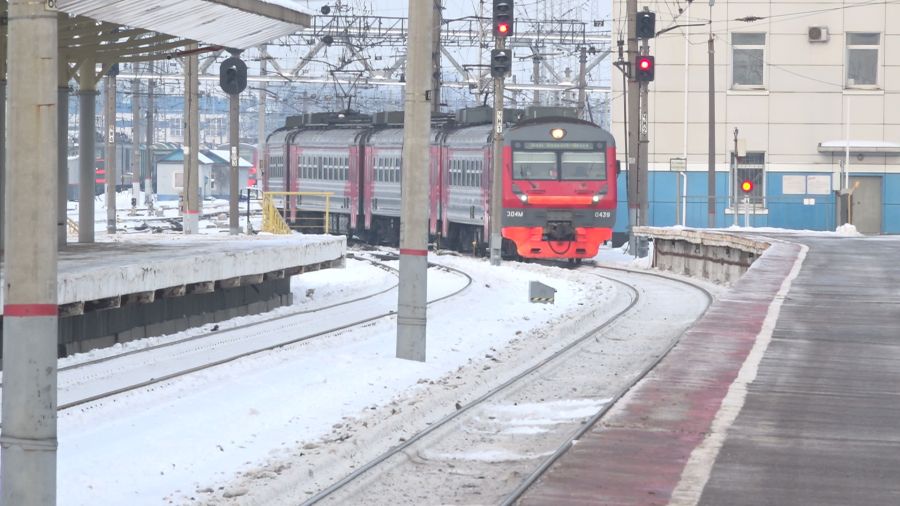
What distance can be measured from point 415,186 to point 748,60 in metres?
34.8

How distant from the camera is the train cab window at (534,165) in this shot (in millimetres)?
34531

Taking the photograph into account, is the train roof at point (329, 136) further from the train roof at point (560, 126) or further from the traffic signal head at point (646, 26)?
the traffic signal head at point (646, 26)

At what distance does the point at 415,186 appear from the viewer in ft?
55.3

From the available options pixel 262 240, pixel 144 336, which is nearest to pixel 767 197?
pixel 262 240

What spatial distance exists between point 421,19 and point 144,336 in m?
6.53

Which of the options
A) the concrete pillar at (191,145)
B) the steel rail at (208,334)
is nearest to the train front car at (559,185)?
the steel rail at (208,334)

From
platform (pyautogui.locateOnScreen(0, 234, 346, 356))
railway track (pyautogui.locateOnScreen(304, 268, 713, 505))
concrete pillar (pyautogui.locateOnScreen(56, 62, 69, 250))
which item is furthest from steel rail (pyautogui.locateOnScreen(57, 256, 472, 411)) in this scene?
concrete pillar (pyautogui.locateOnScreen(56, 62, 69, 250))

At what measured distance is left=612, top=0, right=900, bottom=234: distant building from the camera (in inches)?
1948

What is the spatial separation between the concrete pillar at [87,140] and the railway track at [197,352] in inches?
177

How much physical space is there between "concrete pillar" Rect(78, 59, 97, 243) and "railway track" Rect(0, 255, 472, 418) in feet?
14.8

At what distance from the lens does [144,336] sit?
20.5 m

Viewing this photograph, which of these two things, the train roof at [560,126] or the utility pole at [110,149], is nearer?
the train roof at [560,126]

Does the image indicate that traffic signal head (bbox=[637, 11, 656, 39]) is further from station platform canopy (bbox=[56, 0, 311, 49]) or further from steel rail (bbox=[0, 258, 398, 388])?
station platform canopy (bbox=[56, 0, 311, 49])

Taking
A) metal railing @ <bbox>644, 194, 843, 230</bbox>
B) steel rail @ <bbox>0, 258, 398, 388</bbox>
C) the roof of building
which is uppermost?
the roof of building
